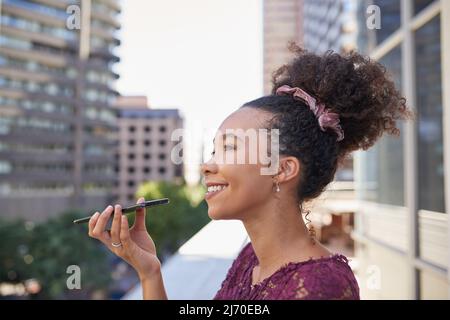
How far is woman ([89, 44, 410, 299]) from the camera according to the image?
0.69 m

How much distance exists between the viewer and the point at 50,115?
28312mm

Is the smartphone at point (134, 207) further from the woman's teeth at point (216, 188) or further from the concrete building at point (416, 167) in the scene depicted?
the concrete building at point (416, 167)

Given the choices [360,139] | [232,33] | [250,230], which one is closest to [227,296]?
[250,230]

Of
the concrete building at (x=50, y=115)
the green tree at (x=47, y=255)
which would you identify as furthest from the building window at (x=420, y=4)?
the concrete building at (x=50, y=115)

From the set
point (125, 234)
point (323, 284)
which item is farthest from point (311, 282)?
point (125, 234)

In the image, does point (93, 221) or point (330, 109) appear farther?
point (330, 109)

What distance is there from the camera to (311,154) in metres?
0.75

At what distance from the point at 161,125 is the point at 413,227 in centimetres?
3140

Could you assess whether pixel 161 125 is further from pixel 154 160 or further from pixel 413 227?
pixel 413 227

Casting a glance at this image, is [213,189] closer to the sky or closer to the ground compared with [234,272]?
closer to the sky

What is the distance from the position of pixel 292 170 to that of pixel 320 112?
11 centimetres

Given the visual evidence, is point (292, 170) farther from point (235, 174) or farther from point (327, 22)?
point (327, 22)

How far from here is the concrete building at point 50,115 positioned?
26.1 metres

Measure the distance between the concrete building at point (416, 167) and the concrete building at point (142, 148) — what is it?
1179 inches
